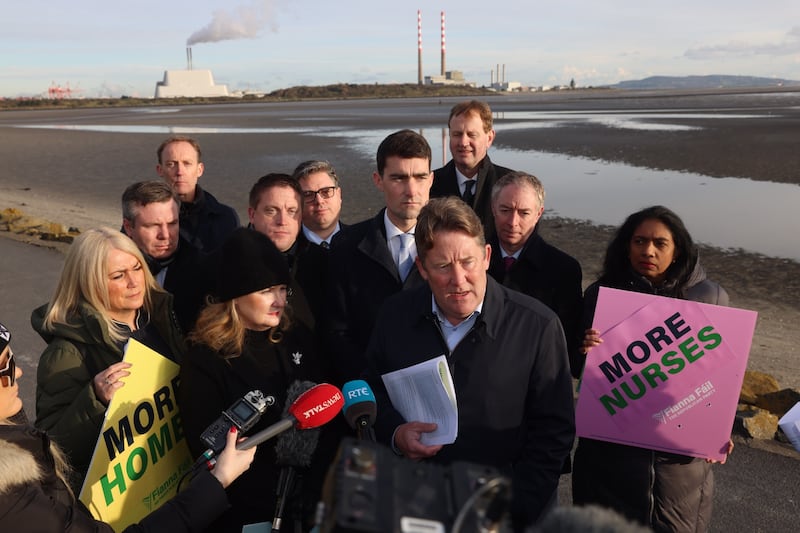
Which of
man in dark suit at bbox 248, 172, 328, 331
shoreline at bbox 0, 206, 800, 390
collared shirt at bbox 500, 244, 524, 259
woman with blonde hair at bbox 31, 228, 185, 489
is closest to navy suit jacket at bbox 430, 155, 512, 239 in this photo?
collared shirt at bbox 500, 244, 524, 259

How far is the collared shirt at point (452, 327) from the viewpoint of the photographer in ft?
10.3

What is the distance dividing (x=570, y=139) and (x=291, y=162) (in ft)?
48.9

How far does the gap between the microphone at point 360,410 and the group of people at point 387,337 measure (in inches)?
15.2

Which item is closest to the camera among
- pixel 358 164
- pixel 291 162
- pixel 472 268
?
pixel 472 268

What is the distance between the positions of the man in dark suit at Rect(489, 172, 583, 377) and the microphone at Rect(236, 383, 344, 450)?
6.83 ft

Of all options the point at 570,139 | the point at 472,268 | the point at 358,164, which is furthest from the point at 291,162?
the point at 472,268

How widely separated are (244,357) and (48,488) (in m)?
1.17

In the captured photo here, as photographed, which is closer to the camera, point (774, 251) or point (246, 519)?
point (246, 519)

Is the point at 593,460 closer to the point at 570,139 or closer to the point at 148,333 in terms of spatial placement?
the point at 148,333

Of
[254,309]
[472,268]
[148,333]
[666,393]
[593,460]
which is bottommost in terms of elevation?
[593,460]

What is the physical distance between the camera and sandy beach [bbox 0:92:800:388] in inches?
400

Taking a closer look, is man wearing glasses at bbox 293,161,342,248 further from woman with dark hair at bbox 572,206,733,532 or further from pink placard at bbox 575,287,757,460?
pink placard at bbox 575,287,757,460

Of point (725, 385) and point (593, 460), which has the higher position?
point (725, 385)

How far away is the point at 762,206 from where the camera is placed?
16.6 metres
